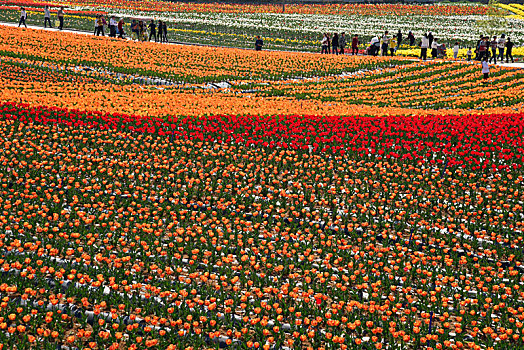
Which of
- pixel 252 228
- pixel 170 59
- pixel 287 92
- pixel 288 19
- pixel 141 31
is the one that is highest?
pixel 288 19

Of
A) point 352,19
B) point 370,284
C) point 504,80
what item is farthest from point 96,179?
point 352,19

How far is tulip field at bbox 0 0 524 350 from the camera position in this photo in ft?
21.8

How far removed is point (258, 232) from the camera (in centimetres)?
927

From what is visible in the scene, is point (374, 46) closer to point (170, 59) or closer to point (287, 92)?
point (170, 59)

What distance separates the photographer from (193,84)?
92.9ft

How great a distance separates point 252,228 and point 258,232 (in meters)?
0.34

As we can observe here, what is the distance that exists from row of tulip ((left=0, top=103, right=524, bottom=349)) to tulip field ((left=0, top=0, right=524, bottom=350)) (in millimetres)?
44

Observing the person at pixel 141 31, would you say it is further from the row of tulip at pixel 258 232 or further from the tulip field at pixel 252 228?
the row of tulip at pixel 258 232

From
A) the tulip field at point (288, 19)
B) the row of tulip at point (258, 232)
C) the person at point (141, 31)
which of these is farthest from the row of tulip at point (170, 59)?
the row of tulip at point (258, 232)

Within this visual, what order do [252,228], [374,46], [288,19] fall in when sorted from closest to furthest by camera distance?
[252,228], [374,46], [288,19]

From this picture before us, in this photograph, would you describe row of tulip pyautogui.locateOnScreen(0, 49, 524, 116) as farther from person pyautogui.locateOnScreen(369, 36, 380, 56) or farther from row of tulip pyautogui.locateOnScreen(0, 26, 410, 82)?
person pyautogui.locateOnScreen(369, 36, 380, 56)

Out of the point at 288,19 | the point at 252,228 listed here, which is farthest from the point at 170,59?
the point at 288,19

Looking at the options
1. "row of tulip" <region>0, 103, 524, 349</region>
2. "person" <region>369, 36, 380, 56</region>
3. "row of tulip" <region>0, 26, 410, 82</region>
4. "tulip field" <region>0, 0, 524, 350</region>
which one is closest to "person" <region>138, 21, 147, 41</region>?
"row of tulip" <region>0, 26, 410, 82</region>

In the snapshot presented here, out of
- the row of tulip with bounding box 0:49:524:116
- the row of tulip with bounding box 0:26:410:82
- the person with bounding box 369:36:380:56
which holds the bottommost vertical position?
the row of tulip with bounding box 0:49:524:116
